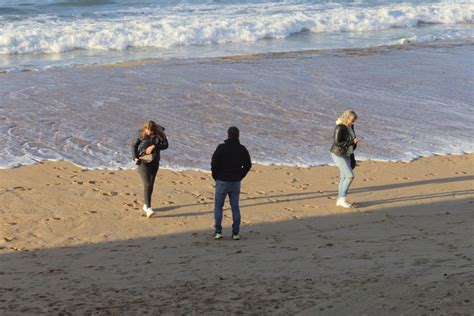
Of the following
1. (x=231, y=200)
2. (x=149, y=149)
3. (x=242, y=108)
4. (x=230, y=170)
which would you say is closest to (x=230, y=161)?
(x=230, y=170)

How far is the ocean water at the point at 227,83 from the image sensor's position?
1452 centimetres

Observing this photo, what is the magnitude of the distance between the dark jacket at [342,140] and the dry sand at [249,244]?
759mm

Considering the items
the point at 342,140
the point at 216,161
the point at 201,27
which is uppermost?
the point at 216,161

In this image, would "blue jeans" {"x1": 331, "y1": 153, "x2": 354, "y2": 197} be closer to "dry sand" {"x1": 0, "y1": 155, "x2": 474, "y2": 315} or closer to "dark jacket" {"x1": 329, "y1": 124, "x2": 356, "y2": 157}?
"dark jacket" {"x1": 329, "y1": 124, "x2": 356, "y2": 157}

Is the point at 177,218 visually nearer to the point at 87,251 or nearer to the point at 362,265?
the point at 87,251

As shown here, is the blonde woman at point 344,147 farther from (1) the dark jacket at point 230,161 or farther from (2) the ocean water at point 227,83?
(2) the ocean water at point 227,83

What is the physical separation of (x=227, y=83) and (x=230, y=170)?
35.8ft

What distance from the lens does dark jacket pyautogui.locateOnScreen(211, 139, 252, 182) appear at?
30.3 feet

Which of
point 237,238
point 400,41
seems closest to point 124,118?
point 237,238

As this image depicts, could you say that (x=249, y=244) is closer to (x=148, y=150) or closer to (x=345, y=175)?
(x=148, y=150)

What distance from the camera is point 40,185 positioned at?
11.9m

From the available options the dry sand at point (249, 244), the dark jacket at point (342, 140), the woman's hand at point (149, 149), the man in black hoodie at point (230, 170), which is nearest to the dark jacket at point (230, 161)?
the man in black hoodie at point (230, 170)

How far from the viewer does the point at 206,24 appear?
32.4 meters

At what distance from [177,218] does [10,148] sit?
4804 mm
